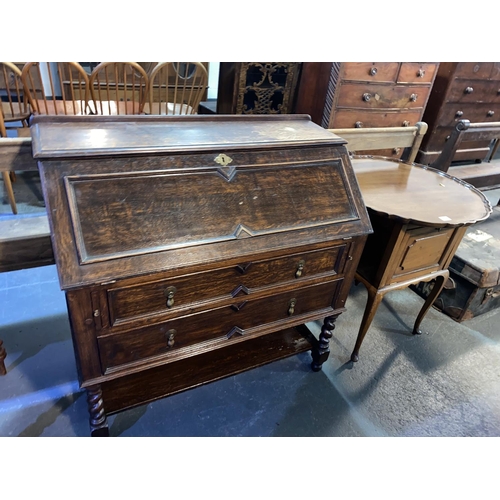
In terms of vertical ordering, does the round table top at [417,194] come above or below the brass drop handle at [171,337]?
above

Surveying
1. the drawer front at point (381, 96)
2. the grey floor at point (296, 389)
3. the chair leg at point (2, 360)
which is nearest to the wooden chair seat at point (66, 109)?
the grey floor at point (296, 389)

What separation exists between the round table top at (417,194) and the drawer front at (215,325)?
41 cm

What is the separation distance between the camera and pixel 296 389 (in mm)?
1734

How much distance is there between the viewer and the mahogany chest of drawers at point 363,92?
252cm

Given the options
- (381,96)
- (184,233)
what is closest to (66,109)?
(184,233)

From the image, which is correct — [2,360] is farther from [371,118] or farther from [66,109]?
[371,118]

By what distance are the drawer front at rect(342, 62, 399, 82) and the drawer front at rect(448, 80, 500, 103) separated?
1013 mm

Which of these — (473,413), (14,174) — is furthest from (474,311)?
(14,174)

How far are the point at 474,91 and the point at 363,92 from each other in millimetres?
1525

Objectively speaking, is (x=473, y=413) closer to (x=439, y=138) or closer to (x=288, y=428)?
(x=288, y=428)

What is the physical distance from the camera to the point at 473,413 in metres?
1.70

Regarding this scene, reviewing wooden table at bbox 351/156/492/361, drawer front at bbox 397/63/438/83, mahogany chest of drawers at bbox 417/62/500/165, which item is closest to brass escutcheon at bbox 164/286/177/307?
wooden table at bbox 351/156/492/361

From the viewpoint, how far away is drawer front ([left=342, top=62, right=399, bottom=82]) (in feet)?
8.11

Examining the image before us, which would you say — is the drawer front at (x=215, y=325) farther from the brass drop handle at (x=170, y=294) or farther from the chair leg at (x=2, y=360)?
the chair leg at (x=2, y=360)
